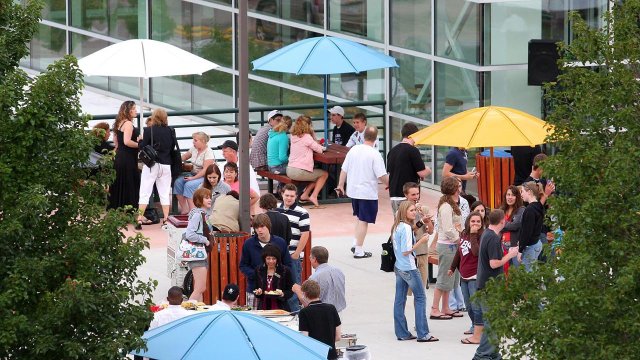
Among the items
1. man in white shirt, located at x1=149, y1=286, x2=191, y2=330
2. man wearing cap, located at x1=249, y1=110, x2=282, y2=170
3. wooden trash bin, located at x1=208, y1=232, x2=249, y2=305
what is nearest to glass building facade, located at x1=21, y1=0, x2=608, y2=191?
man wearing cap, located at x1=249, y1=110, x2=282, y2=170

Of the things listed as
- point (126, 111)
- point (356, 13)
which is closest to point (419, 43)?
point (356, 13)

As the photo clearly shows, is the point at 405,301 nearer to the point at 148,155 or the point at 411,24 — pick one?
the point at 148,155

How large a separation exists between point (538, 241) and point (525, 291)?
672 centimetres

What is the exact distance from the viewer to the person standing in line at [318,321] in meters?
14.0

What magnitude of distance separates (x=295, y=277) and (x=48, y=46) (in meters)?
18.8

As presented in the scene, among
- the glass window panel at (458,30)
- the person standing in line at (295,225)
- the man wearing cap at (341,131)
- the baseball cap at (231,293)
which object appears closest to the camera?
the baseball cap at (231,293)

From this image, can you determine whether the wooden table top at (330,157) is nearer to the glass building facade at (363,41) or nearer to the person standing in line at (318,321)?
the glass building facade at (363,41)

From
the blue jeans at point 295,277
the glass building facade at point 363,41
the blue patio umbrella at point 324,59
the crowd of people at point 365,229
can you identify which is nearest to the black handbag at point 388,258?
the crowd of people at point 365,229

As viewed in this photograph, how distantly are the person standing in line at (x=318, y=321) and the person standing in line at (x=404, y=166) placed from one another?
20.0 feet

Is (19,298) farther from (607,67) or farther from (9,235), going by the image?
(607,67)

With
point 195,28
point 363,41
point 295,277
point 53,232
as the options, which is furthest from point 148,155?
point 53,232

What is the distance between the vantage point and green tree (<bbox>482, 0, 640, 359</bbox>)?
401 inches

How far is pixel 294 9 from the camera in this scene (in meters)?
29.2

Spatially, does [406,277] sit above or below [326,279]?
below
